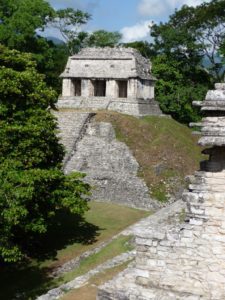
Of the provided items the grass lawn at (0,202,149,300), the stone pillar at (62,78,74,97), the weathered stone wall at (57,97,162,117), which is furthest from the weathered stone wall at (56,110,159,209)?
the stone pillar at (62,78,74,97)

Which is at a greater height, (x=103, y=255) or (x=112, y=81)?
(x=112, y=81)

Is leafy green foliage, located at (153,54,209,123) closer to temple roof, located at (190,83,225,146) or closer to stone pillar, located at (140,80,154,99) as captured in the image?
stone pillar, located at (140,80,154,99)

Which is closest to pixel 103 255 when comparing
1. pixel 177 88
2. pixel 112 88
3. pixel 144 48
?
pixel 112 88

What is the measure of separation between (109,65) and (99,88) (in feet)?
11.4

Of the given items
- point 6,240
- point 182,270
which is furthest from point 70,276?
point 182,270

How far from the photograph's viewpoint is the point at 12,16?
37.4 metres

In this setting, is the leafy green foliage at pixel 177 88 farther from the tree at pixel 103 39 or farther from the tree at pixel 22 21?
the tree at pixel 103 39

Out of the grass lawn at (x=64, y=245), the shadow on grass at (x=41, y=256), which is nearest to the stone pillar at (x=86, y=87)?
the grass lawn at (x=64, y=245)

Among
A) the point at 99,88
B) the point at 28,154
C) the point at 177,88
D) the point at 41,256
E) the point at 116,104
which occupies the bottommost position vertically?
the point at 41,256

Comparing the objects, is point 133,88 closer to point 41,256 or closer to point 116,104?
point 116,104

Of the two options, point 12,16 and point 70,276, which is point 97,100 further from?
point 70,276

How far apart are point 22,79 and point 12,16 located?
70.8 feet

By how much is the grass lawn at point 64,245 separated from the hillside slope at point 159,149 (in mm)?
2858

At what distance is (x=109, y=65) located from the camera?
114ft
